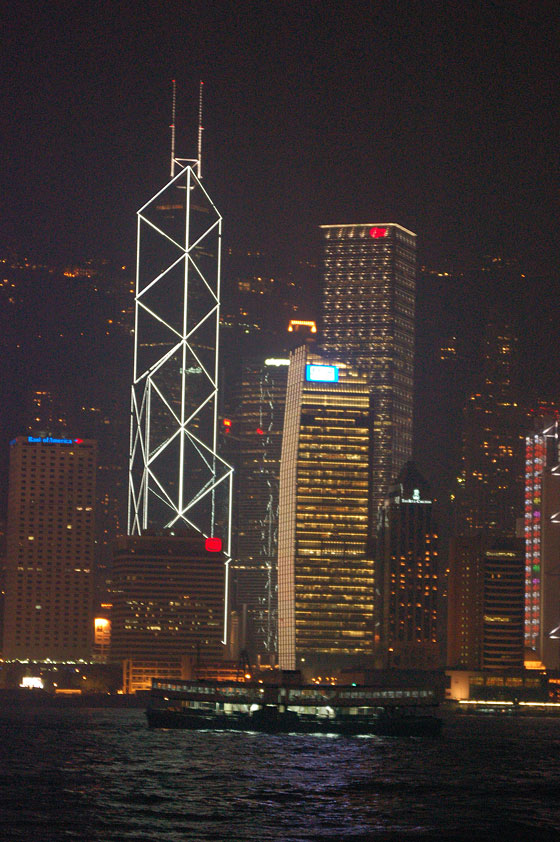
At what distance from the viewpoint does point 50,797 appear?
10525 centimetres

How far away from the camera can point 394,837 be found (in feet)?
284

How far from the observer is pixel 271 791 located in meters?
111

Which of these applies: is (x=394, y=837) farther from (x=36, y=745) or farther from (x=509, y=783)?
(x=36, y=745)

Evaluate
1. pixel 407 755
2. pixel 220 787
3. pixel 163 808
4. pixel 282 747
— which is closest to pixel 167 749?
pixel 282 747

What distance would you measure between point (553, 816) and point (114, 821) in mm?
29073

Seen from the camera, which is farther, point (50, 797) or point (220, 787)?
point (220, 787)

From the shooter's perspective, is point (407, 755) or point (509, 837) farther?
point (407, 755)

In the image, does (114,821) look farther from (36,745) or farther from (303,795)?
(36,745)

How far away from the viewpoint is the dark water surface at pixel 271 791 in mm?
88812

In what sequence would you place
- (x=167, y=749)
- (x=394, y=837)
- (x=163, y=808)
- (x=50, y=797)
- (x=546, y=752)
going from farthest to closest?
(x=546, y=752)
(x=167, y=749)
(x=50, y=797)
(x=163, y=808)
(x=394, y=837)

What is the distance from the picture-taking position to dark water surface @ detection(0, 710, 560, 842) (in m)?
88.8

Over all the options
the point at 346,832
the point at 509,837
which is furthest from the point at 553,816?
the point at 346,832

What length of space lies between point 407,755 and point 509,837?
68659 millimetres

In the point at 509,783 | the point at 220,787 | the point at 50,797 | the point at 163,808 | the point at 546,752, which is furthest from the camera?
the point at 546,752
